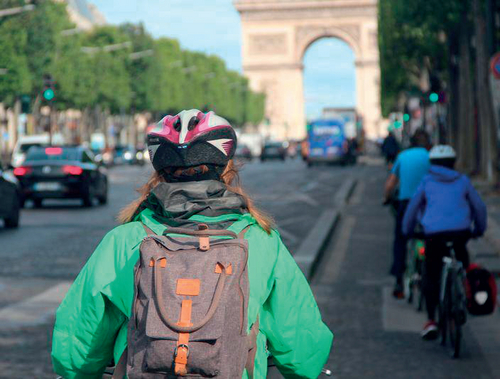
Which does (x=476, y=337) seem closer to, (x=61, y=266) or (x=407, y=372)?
(x=407, y=372)

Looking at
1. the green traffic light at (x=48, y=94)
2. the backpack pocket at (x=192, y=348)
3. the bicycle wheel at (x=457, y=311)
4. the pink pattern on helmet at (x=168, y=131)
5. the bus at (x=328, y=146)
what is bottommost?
the bus at (x=328, y=146)

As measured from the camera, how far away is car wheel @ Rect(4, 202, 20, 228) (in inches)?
775

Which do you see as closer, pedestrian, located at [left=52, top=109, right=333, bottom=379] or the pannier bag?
pedestrian, located at [left=52, top=109, right=333, bottom=379]

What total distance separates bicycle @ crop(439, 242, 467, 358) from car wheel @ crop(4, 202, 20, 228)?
12507 mm

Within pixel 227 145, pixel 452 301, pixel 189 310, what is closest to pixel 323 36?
pixel 452 301

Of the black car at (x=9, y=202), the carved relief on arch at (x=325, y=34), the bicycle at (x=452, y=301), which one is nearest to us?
the bicycle at (x=452, y=301)

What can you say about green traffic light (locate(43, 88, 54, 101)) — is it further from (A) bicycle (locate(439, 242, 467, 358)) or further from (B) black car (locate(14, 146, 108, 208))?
(A) bicycle (locate(439, 242, 467, 358))

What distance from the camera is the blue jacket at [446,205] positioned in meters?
8.03

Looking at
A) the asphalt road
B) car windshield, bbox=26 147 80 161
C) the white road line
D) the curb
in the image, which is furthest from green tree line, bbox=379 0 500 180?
the white road line

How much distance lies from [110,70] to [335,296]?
66654mm

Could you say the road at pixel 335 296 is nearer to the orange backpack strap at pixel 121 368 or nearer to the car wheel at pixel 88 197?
the orange backpack strap at pixel 121 368

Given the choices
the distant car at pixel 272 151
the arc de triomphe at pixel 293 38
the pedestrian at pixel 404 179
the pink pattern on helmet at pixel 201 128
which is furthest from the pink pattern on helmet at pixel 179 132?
the arc de triomphe at pixel 293 38

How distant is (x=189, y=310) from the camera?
2.88 m

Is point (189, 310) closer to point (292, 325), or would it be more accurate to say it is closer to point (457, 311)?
point (292, 325)
